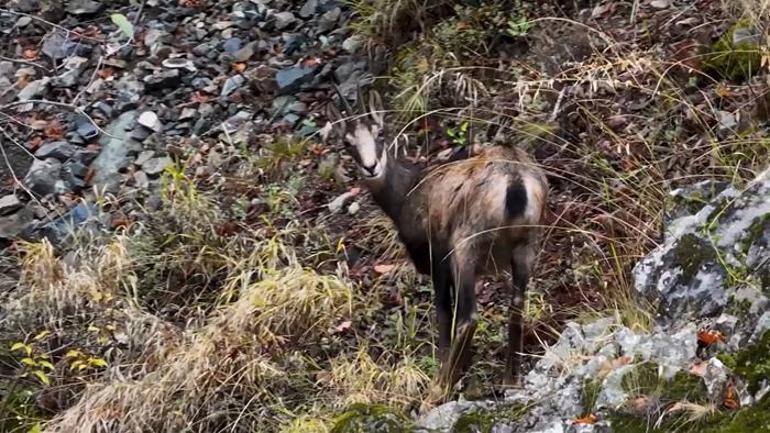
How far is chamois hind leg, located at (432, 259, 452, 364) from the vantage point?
18.5 feet

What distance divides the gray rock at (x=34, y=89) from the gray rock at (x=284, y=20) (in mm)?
1664

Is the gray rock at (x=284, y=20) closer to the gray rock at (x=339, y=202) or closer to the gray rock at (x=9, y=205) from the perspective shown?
the gray rock at (x=339, y=202)

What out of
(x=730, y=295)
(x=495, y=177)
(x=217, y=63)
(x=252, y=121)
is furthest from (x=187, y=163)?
(x=730, y=295)

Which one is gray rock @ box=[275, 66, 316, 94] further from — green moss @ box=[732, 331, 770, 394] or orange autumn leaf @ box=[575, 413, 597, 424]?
green moss @ box=[732, 331, 770, 394]

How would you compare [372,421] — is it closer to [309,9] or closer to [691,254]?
[691,254]

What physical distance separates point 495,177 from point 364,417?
1531 millimetres

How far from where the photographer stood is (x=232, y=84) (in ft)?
28.4

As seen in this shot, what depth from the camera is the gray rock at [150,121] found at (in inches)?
333

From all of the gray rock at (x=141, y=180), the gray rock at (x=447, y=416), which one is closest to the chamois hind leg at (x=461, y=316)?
the gray rock at (x=447, y=416)

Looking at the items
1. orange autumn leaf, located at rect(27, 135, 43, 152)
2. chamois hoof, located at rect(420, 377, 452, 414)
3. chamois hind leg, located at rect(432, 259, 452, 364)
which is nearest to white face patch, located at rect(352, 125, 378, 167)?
chamois hind leg, located at rect(432, 259, 452, 364)

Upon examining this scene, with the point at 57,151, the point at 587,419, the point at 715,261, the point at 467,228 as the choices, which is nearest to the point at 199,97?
the point at 57,151

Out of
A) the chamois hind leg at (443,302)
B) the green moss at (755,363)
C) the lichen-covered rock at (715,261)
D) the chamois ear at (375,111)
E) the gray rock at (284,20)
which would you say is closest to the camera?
the green moss at (755,363)

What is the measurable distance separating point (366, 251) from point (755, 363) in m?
3.80

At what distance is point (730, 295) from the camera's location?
3.95 meters
